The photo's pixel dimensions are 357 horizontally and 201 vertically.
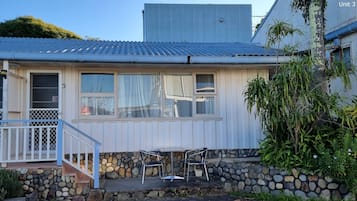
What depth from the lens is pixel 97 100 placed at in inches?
289

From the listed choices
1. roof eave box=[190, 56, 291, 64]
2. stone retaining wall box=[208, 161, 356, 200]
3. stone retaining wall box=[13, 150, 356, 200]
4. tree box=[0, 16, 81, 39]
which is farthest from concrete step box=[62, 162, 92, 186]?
tree box=[0, 16, 81, 39]

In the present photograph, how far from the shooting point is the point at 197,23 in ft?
65.6

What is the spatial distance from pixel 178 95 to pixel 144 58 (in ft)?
4.77

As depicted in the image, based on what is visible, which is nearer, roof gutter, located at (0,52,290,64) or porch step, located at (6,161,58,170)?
porch step, located at (6,161,58,170)

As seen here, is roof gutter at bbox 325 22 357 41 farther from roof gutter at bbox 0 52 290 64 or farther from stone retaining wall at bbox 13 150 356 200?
stone retaining wall at bbox 13 150 356 200

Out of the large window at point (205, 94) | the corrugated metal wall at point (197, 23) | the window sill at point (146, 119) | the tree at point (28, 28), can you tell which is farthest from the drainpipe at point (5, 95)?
the tree at point (28, 28)

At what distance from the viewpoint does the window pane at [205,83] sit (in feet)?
25.5

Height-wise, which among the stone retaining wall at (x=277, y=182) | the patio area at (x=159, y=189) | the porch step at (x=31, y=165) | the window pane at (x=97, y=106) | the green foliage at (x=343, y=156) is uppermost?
the window pane at (x=97, y=106)

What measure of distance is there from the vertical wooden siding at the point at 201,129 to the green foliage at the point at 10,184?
6.42 feet

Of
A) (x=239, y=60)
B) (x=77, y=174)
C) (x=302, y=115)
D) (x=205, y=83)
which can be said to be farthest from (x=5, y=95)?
(x=302, y=115)

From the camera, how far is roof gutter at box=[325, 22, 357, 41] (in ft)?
23.9

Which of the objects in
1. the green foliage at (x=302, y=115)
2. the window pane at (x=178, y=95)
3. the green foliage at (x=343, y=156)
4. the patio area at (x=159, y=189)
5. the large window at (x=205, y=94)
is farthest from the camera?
the large window at (x=205, y=94)

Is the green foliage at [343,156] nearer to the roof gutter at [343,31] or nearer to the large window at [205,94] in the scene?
the roof gutter at [343,31]

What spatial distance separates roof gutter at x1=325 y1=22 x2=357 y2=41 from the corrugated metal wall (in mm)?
11955
